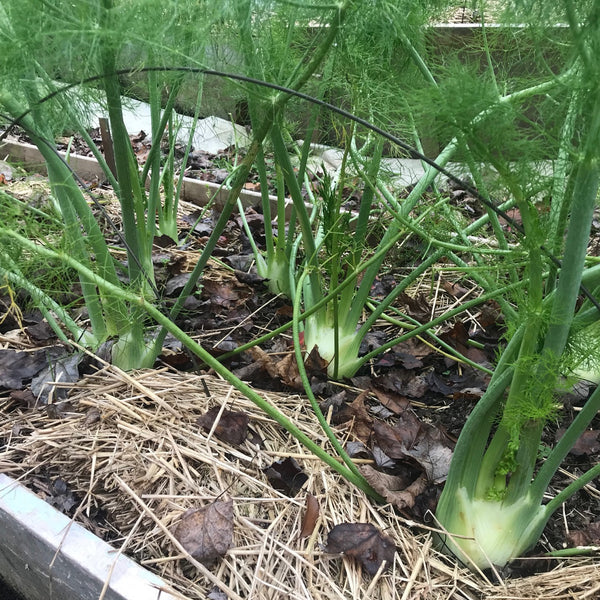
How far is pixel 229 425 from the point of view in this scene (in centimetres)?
107

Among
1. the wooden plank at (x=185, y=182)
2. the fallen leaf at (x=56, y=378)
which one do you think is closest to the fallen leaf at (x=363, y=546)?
the fallen leaf at (x=56, y=378)

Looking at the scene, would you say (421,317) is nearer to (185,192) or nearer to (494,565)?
(494,565)

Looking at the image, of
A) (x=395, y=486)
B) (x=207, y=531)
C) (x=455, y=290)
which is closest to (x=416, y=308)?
(x=455, y=290)

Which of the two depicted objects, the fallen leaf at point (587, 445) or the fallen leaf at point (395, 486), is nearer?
the fallen leaf at point (395, 486)

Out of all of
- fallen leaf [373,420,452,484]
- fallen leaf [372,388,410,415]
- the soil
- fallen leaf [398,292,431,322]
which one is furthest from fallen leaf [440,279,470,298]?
fallen leaf [373,420,452,484]

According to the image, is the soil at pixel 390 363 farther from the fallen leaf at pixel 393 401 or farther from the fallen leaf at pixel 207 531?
the fallen leaf at pixel 207 531

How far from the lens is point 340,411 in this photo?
45.2 inches

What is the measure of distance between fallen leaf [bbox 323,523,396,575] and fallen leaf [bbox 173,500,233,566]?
16 cm

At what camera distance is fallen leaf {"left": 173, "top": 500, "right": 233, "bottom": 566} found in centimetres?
86

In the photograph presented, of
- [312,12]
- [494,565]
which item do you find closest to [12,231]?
[312,12]

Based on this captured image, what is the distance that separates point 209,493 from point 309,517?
18 centimetres

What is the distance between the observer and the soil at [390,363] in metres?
1.01

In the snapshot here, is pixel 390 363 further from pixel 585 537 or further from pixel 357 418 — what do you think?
pixel 585 537

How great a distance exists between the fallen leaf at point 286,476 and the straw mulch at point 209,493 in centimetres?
1
